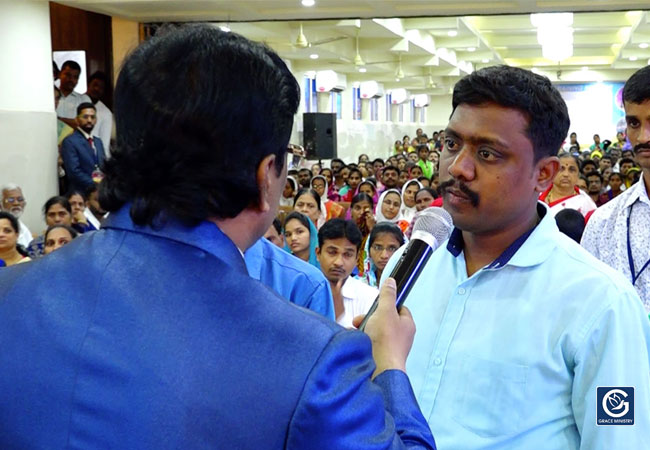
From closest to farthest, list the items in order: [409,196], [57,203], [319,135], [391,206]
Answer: [57,203], [391,206], [409,196], [319,135]

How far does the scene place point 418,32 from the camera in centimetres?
1541

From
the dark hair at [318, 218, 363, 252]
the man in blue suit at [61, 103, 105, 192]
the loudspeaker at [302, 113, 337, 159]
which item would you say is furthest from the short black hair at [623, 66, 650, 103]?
the loudspeaker at [302, 113, 337, 159]

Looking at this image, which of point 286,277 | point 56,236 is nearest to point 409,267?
point 286,277

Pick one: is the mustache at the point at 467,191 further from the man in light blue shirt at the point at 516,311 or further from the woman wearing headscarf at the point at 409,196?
the woman wearing headscarf at the point at 409,196

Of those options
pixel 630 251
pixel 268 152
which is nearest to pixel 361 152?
pixel 630 251

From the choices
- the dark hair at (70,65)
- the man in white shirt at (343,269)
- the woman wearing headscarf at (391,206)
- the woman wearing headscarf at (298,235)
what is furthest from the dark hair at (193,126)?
the dark hair at (70,65)

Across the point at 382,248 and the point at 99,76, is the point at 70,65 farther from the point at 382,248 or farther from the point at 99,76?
the point at 382,248

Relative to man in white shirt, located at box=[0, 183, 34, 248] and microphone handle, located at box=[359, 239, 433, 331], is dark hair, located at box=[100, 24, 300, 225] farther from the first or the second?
man in white shirt, located at box=[0, 183, 34, 248]

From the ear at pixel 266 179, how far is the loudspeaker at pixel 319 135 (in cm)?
1353

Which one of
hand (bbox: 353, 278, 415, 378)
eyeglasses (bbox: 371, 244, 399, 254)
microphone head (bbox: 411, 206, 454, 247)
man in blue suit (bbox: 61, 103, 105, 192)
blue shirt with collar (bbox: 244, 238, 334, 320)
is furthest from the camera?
man in blue suit (bbox: 61, 103, 105, 192)

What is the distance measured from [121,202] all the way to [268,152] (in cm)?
20

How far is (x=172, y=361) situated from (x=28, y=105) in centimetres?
751

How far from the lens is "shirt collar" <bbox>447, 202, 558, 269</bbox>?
1.50 metres

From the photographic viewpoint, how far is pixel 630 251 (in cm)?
234
